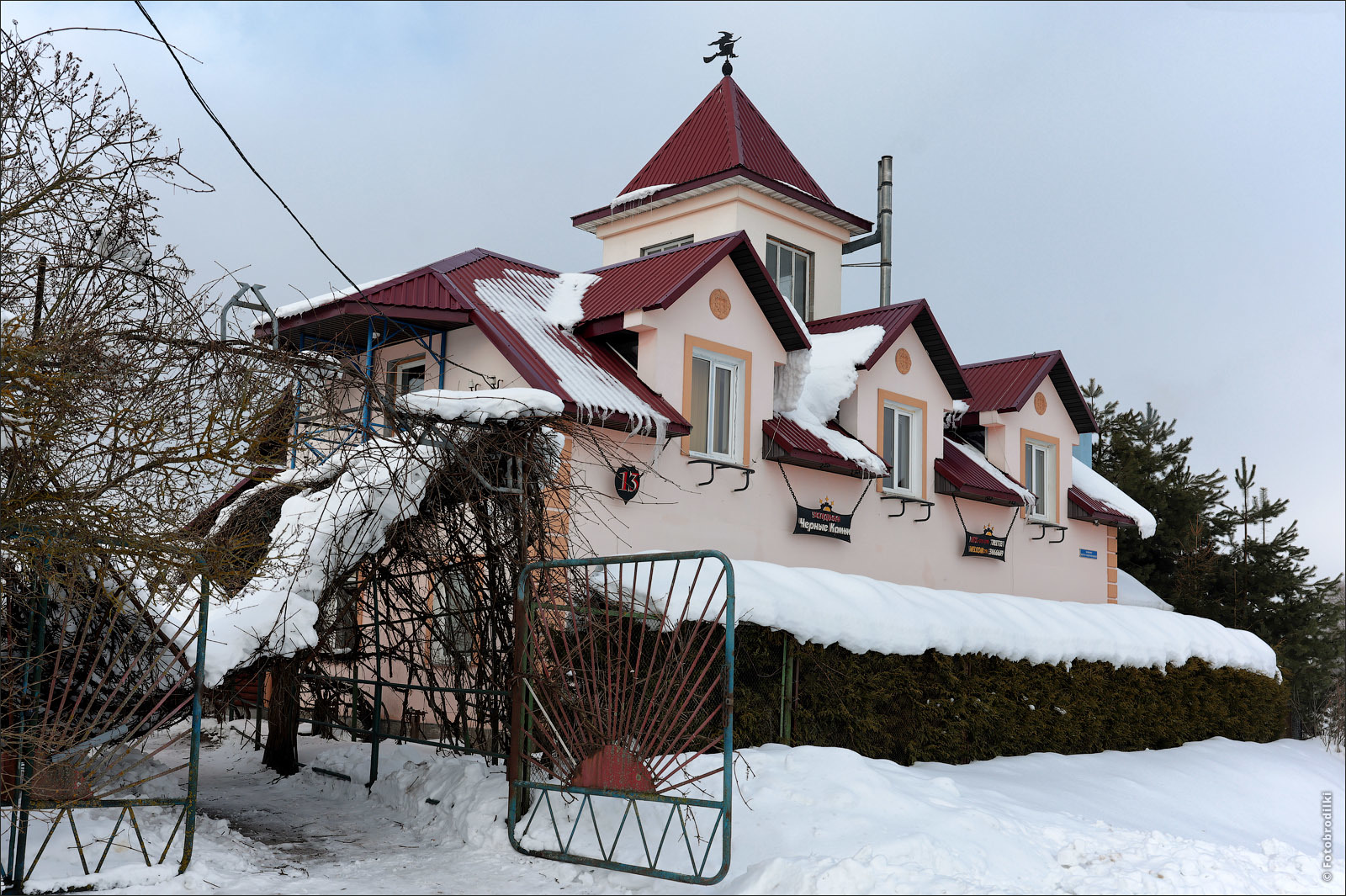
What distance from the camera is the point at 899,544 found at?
16.4 meters

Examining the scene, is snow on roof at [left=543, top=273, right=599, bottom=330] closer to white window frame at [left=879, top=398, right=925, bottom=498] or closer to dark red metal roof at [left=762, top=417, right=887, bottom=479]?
dark red metal roof at [left=762, top=417, right=887, bottom=479]

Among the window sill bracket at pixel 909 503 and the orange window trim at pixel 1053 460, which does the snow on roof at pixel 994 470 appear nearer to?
the orange window trim at pixel 1053 460

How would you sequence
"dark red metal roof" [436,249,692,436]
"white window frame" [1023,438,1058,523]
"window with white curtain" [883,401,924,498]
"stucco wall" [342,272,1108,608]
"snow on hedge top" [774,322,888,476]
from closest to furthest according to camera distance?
"dark red metal roof" [436,249,692,436] → "stucco wall" [342,272,1108,608] → "snow on hedge top" [774,322,888,476] → "window with white curtain" [883,401,924,498] → "white window frame" [1023,438,1058,523]

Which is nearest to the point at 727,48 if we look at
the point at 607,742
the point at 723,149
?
the point at 723,149

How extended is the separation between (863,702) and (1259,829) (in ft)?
12.8

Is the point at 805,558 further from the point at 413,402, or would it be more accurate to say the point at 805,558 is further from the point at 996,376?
the point at 413,402

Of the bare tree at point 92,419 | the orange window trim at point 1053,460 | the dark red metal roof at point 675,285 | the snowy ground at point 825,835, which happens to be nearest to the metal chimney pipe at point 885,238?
the orange window trim at point 1053,460

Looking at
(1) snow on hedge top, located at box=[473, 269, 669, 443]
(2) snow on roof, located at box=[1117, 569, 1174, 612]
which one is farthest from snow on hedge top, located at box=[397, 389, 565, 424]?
(2) snow on roof, located at box=[1117, 569, 1174, 612]

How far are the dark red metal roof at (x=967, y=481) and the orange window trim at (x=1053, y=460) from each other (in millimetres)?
879

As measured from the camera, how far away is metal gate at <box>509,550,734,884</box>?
287 inches

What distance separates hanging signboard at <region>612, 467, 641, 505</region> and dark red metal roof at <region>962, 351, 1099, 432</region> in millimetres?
7501

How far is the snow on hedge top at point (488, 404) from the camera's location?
8.39 m

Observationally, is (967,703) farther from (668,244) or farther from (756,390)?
(668,244)

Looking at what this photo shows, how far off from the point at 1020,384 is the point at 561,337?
Result: 8.72 meters
